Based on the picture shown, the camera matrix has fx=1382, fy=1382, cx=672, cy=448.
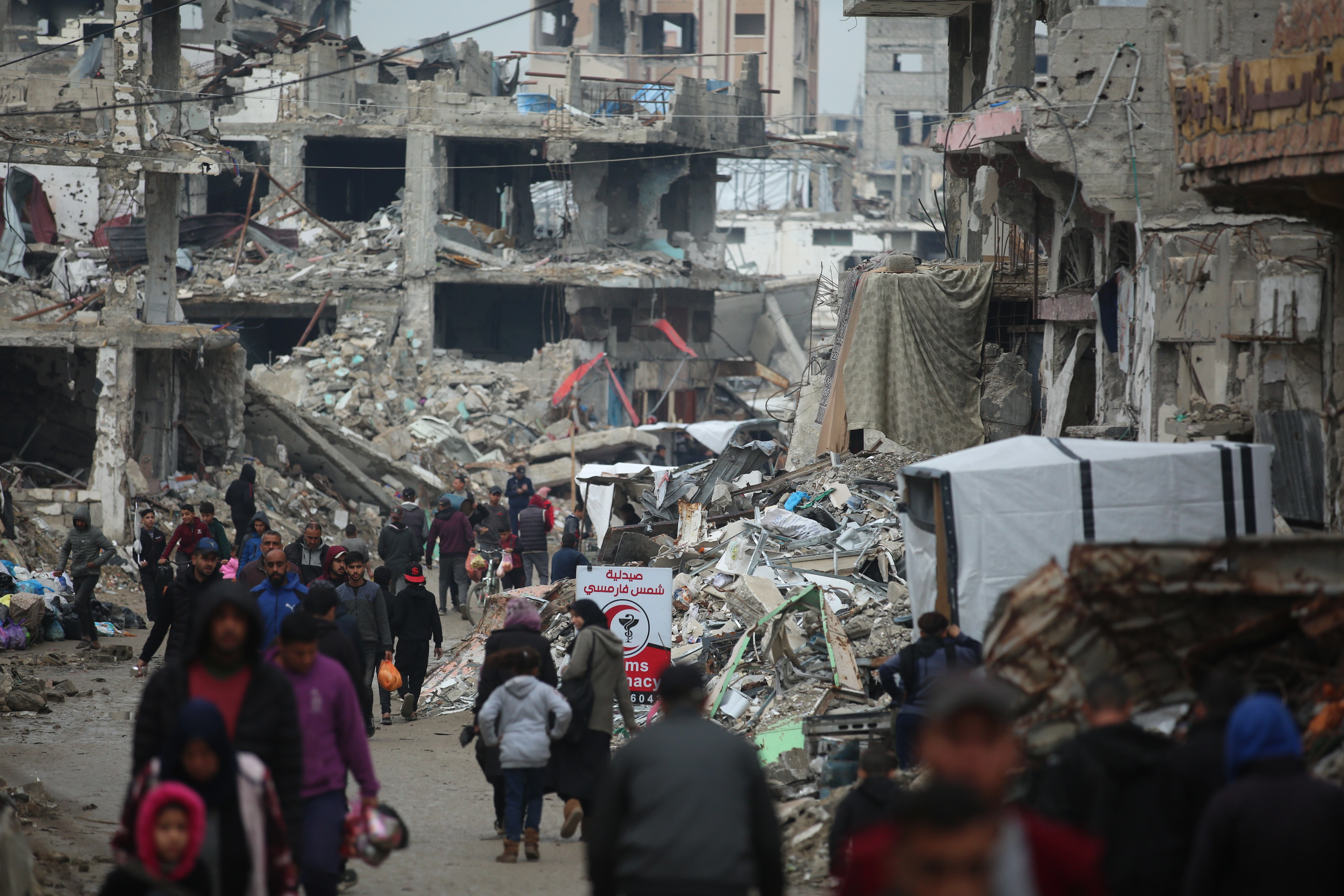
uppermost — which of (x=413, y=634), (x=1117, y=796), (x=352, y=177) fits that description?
(x=352, y=177)

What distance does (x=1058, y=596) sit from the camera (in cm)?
491

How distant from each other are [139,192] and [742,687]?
1917 centimetres

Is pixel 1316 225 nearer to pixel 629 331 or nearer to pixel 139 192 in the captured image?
pixel 139 192

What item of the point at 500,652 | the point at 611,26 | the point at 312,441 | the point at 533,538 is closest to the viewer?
the point at 500,652

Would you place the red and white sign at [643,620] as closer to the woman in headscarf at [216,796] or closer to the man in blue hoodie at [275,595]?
the man in blue hoodie at [275,595]

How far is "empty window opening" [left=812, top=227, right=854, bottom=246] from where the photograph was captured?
5381cm

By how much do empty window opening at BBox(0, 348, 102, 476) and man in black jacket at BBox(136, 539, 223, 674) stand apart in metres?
13.7

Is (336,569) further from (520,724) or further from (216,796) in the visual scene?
(216,796)

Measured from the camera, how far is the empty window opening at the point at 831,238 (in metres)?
53.8

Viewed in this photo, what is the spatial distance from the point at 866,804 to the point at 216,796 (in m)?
2.45

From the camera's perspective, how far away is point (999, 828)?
8.85 ft

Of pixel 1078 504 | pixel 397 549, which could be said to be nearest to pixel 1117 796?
pixel 1078 504

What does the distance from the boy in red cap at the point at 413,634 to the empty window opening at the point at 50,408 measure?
13.0m

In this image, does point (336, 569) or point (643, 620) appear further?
point (643, 620)
